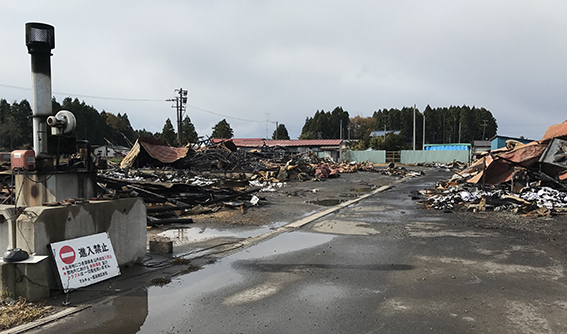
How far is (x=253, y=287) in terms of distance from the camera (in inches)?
217

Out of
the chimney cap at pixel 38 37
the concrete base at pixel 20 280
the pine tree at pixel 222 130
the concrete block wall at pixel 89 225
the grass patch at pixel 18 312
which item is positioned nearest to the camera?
the grass patch at pixel 18 312

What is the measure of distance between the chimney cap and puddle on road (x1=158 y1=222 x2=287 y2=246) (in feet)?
14.8

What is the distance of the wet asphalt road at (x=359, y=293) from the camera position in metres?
4.23

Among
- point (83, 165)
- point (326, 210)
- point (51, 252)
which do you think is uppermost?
point (83, 165)

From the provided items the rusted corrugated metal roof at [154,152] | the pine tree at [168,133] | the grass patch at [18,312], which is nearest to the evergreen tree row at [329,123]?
the pine tree at [168,133]

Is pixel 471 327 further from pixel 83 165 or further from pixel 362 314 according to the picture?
pixel 83 165

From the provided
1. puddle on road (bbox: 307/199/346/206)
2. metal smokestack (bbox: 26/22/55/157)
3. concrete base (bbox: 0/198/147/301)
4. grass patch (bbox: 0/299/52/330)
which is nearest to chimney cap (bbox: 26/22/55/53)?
metal smokestack (bbox: 26/22/55/157)

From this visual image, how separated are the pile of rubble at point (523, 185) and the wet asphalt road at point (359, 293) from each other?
14.1 ft

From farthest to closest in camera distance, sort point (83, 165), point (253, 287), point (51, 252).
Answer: point (83, 165) → point (253, 287) → point (51, 252)

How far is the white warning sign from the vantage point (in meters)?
5.11

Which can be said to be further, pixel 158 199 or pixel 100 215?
pixel 158 199

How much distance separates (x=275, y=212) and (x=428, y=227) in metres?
4.95

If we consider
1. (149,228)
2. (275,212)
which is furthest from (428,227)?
(149,228)

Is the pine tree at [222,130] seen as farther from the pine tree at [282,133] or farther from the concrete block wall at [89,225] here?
the concrete block wall at [89,225]
